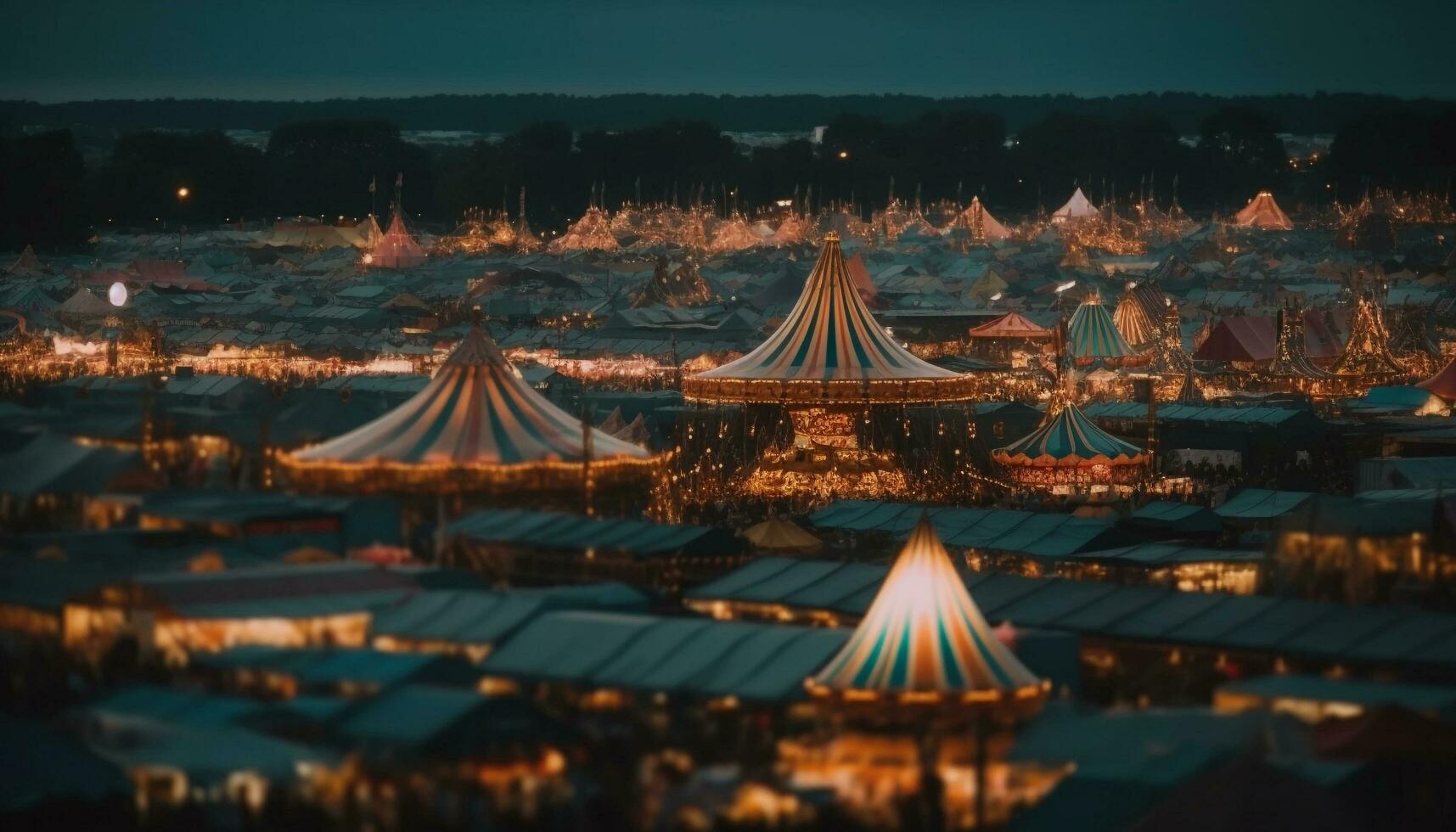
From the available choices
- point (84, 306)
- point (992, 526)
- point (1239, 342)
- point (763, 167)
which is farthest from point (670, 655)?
point (763, 167)

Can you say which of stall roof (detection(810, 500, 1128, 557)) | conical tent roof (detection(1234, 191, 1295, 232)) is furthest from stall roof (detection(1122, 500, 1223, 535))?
conical tent roof (detection(1234, 191, 1295, 232))

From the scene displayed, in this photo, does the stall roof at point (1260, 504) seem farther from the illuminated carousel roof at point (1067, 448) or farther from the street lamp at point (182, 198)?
the street lamp at point (182, 198)

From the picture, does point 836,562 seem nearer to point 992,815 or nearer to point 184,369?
point 992,815

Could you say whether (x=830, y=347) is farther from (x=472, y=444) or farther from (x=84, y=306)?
(x=84, y=306)

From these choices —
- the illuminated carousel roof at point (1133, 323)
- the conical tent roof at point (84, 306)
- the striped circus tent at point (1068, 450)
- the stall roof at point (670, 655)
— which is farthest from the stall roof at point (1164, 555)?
the conical tent roof at point (84, 306)

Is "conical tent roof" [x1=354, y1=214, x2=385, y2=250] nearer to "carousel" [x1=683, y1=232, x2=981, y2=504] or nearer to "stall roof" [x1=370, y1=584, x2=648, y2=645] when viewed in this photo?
"carousel" [x1=683, y1=232, x2=981, y2=504]

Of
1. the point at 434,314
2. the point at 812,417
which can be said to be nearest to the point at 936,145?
the point at 434,314

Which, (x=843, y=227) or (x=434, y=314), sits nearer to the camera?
(x=434, y=314)

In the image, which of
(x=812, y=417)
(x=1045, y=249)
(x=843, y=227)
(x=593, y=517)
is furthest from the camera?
(x=843, y=227)
